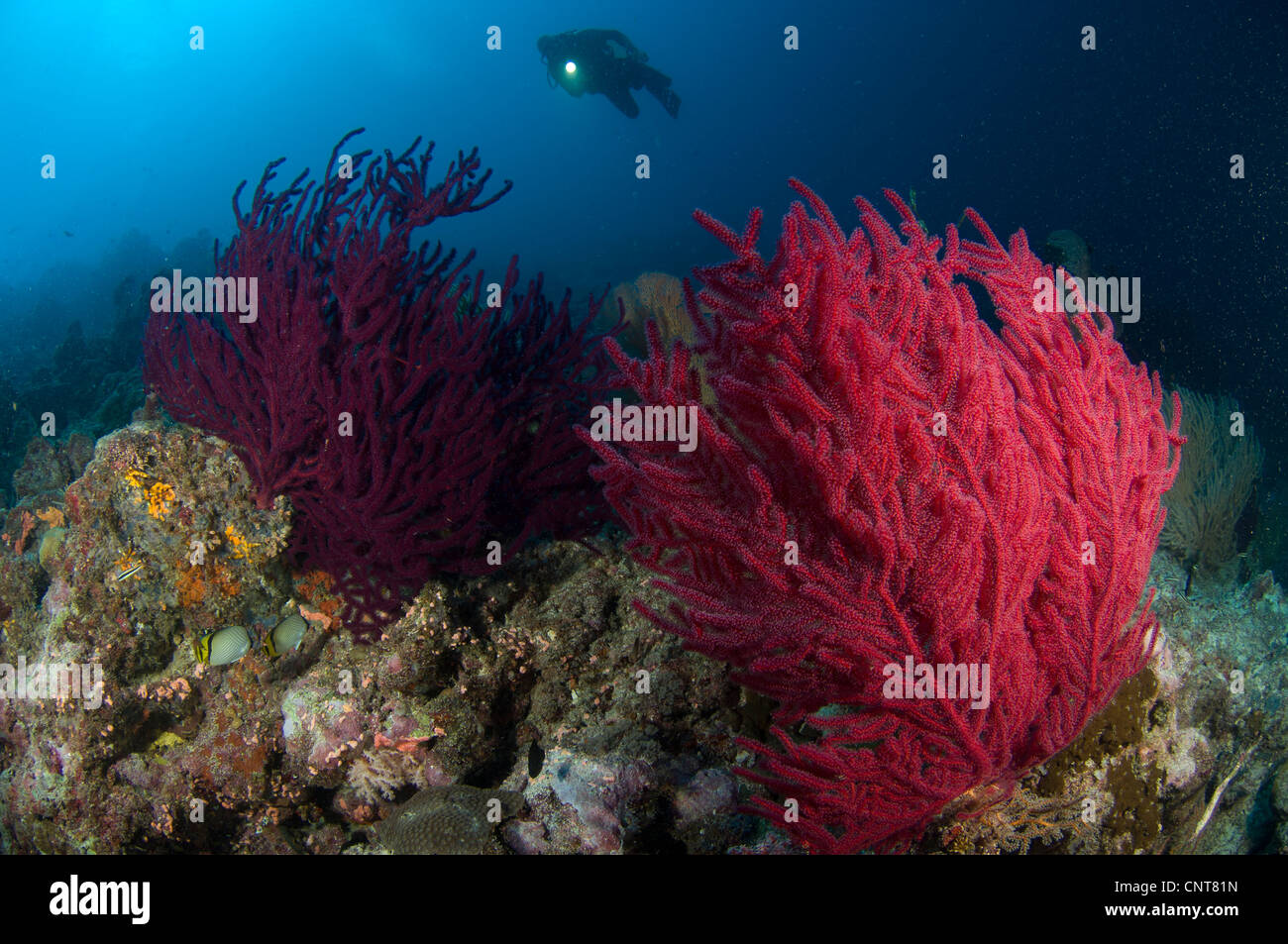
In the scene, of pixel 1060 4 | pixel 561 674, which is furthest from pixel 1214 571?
pixel 1060 4

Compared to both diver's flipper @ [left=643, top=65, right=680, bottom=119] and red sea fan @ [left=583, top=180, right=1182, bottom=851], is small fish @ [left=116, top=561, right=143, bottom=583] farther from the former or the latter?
diver's flipper @ [left=643, top=65, right=680, bottom=119]

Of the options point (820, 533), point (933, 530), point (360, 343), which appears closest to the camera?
point (933, 530)

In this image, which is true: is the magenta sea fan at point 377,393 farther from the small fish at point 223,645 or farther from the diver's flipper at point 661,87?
the diver's flipper at point 661,87

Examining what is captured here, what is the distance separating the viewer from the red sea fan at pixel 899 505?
2035mm

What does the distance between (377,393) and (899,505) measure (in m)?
3.34

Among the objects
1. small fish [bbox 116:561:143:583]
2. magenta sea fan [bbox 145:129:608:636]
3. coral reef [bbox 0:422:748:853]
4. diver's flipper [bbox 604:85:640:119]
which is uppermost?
diver's flipper [bbox 604:85:640:119]

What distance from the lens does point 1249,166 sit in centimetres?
1602

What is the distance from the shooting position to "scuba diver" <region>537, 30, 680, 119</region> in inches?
1082

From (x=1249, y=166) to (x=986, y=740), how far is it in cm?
2200

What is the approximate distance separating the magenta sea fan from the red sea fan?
1709mm

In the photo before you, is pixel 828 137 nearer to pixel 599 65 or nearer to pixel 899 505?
pixel 599 65

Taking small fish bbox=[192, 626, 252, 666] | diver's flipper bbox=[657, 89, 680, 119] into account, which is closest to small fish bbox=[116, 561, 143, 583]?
small fish bbox=[192, 626, 252, 666]

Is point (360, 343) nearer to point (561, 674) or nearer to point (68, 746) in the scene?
point (561, 674)
